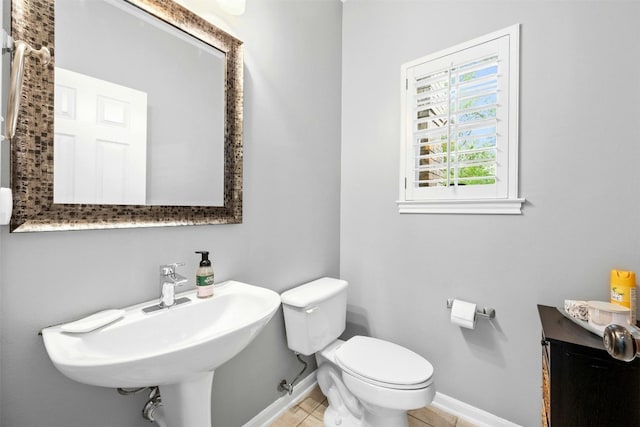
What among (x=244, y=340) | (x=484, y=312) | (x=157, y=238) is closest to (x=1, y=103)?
(x=157, y=238)

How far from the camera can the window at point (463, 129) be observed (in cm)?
141

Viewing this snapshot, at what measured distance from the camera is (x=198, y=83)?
3.99 ft

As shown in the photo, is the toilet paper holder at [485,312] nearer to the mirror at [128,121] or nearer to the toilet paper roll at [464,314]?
the toilet paper roll at [464,314]

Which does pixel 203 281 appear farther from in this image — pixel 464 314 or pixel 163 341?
pixel 464 314

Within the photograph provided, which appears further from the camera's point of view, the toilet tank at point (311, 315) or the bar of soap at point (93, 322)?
the toilet tank at point (311, 315)

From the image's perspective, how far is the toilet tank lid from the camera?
1455 mm

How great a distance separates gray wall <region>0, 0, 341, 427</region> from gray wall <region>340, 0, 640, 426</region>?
0.26m

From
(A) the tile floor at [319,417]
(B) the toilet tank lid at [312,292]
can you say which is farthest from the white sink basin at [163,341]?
(A) the tile floor at [319,417]

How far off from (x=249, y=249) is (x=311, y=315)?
1.56ft

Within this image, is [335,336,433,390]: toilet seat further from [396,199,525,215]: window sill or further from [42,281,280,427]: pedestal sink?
[396,199,525,215]: window sill

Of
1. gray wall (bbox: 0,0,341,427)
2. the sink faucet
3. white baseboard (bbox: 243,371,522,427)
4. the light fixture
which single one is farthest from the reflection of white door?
white baseboard (bbox: 243,371,522,427)

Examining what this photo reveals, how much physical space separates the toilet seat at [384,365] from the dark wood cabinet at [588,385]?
1.51 feet

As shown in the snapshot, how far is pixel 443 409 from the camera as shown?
5.36ft

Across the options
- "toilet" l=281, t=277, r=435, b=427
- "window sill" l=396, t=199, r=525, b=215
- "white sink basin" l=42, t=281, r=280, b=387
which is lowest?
"toilet" l=281, t=277, r=435, b=427
